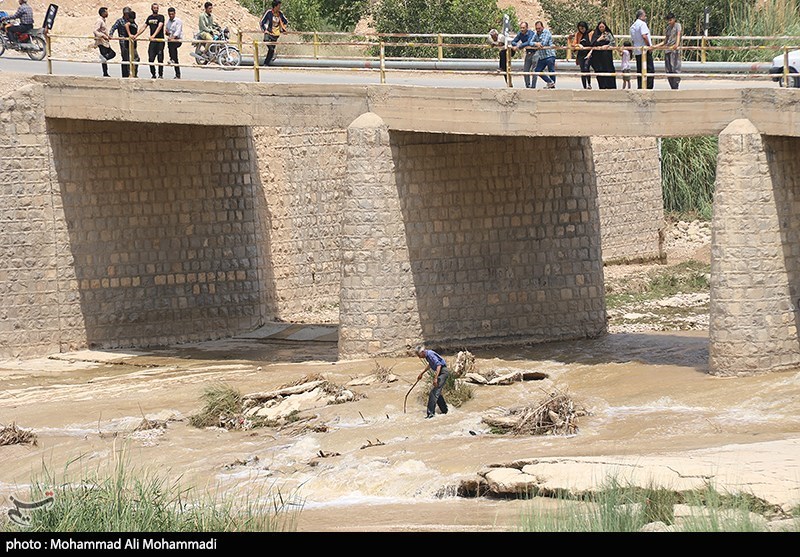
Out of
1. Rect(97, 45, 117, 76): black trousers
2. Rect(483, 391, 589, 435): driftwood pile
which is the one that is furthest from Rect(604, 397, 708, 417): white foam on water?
Rect(97, 45, 117, 76): black trousers

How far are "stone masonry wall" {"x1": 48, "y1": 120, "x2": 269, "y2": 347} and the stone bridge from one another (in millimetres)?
37

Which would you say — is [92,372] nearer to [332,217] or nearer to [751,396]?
[332,217]

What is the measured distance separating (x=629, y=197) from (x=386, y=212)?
46.6 ft

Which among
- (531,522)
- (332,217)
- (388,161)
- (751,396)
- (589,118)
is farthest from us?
(332,217)

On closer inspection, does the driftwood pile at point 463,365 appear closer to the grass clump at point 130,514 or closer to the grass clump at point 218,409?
the grass clump at point 218,409

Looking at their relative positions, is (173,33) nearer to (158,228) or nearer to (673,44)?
(158,228)

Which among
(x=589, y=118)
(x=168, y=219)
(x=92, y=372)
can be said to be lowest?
(x=92, y=372)

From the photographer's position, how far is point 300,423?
2202cm

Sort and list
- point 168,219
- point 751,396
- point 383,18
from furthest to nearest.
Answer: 1. point 383,18
2. point 168,219
3. point 751,396

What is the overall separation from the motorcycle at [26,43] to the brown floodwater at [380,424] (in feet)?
22.4

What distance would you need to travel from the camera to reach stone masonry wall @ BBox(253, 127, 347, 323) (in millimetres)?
32938

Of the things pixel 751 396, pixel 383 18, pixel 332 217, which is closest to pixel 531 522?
pixel 751 396

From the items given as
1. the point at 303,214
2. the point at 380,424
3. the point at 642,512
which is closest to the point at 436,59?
the point at 303,214

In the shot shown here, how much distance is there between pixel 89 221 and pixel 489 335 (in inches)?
298
